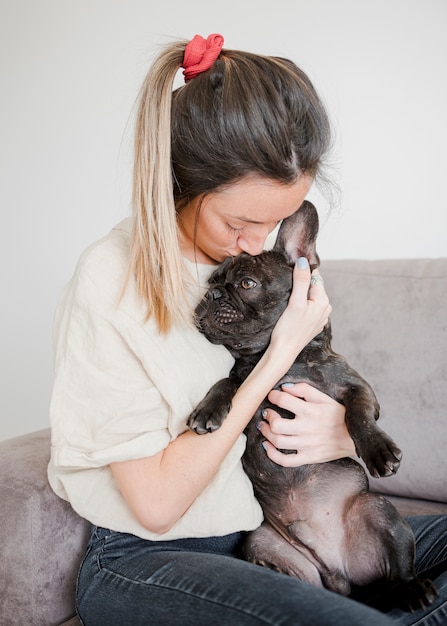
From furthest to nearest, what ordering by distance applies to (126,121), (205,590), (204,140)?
(126,121) → (204,140) → (205,590)

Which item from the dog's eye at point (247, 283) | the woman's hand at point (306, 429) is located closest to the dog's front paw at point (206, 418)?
the woman's hand at point (306, 429)

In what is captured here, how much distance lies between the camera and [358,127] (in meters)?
2.69

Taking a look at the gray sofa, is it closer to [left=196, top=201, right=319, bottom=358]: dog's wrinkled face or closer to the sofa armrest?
the sofa armrest

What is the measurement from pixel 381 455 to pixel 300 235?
618 mm

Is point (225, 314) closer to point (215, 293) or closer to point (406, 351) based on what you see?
point (215, 293)

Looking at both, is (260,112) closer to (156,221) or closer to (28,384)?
(156,221)

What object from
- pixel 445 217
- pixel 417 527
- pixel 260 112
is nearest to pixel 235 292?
pixel 260 112

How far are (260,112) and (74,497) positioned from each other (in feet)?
2.96

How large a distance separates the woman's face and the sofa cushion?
0.74 m

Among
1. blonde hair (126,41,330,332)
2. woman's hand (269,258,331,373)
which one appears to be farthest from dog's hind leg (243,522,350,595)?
blonde hair (126,41,330,332)

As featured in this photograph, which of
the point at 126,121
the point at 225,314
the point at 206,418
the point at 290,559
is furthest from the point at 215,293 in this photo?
the point at 126,121

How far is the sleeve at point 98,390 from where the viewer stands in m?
1.50

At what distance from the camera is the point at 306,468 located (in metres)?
1.74

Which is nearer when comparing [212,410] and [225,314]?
[212,410]
